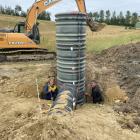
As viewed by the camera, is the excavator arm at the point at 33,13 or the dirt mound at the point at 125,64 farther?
the excavator arm at the point at 33,13

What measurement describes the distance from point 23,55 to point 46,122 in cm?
1249

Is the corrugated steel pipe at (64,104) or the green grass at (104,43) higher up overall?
the corrugated steel pipe at (64,104)

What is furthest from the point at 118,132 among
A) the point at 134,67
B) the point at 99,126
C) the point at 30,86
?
the point at 134,67

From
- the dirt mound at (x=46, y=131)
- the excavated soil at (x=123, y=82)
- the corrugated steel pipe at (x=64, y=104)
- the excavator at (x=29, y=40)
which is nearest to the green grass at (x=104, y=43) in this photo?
the excavated soil at (x=123, y=82)

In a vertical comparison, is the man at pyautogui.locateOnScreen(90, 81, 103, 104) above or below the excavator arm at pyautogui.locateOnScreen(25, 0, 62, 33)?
below

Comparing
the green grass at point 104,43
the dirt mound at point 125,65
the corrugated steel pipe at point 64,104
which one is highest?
the corrugated steel pipe at point 64,104

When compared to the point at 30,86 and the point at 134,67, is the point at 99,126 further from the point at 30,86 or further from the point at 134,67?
the point at 134,67

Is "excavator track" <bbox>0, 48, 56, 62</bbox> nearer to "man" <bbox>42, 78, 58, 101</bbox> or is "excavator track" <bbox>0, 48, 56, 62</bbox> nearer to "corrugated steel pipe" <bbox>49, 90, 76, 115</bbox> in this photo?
"man" <bbox>42, 78, 58, 101</bbox>

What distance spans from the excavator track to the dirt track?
737 cm

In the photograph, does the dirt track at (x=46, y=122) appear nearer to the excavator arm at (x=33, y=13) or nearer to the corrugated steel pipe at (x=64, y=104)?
the corrugated steel pipe at (x=64, y=104)

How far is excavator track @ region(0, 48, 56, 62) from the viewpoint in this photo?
18812 millimetres

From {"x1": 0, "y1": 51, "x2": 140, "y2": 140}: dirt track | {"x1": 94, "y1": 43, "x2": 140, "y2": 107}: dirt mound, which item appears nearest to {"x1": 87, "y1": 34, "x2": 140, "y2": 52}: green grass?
{"x1": 94, "y1": 43, "x2": 140, "y2": 107}: dirt mound

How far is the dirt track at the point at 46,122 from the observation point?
6668 millimetres

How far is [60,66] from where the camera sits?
974 cm
